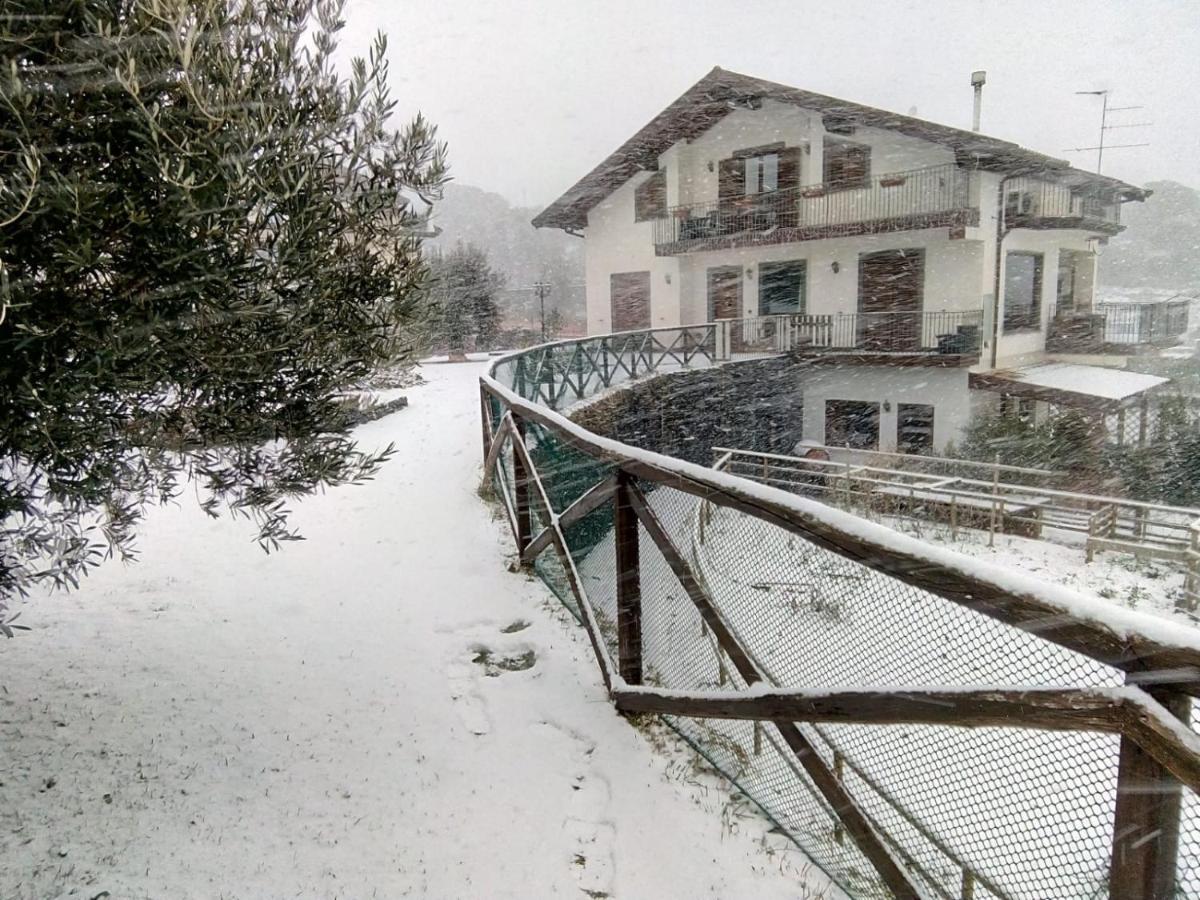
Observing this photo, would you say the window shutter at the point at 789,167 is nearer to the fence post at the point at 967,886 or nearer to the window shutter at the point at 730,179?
the window shutter at the point at 730,179

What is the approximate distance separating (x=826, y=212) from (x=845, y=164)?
4.70ft

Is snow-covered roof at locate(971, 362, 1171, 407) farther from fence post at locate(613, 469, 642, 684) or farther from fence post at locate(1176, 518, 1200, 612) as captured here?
fence post at locate(613, 469, 642, 684)

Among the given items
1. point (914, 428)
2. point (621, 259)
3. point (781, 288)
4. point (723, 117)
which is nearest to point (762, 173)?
point (723, 117)

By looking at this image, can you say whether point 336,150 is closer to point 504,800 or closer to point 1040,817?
point 504,800

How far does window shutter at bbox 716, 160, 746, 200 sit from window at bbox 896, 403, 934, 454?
7.38m

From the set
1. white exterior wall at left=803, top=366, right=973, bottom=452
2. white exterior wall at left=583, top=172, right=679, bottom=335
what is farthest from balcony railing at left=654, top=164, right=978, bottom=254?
white exterior wall at left=803, top=366, right=973, bottom=452

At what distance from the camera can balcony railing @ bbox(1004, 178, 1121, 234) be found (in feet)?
53.5

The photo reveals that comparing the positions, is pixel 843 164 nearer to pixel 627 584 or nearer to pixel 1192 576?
pixel 1192 576

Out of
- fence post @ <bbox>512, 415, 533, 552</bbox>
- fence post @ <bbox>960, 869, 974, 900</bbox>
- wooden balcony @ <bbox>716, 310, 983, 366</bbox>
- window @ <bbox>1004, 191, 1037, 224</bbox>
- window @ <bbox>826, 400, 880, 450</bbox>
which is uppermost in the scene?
window @ <bbox>1004, 191, 1037, 224</bbox>

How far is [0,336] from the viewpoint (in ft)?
6.32

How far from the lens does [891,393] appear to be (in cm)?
1717

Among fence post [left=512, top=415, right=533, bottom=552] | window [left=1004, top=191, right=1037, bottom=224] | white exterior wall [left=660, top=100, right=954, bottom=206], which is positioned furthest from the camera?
white exterior wall [left=660, top=100, right=954, bottom=206]

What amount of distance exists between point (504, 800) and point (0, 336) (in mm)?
2307

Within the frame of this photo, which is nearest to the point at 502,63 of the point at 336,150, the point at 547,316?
the point at 336,150
